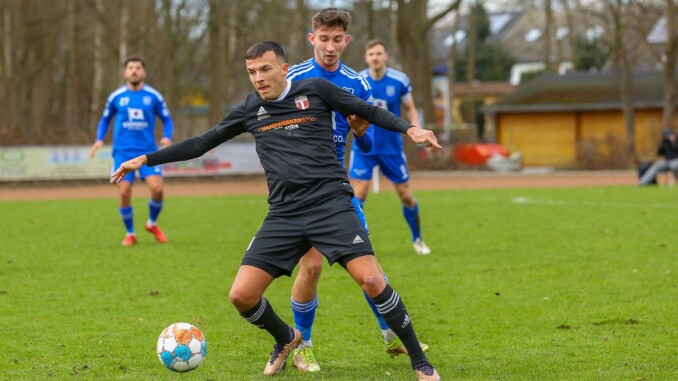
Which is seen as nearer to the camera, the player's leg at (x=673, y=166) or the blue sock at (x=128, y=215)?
the blue sock at (x=128, y=215)

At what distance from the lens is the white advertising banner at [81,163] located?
87.0ft

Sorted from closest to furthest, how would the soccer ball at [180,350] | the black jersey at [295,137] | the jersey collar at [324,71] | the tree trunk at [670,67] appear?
the soccer ball at [180,350], the black jersey at [295,137], the jersey collar at [324,71], the tree trunk at [670,67]

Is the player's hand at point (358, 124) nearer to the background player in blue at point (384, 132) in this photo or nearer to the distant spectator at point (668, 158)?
the background player in blue at point (384, 132)

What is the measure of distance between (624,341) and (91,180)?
22565mm

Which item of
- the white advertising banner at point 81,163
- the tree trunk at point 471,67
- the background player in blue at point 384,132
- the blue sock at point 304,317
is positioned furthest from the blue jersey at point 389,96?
the tree trunk at point 471,67

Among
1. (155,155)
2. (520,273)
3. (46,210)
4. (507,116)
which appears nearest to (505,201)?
(46,210)

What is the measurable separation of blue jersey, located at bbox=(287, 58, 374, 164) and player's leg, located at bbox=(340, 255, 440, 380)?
2.96ft

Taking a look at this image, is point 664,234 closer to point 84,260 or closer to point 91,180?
point 84,260

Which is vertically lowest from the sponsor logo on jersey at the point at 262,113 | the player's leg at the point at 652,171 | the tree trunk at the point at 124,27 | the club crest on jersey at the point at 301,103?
the player's leg at the point at 652,171

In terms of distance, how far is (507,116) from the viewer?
43531mm

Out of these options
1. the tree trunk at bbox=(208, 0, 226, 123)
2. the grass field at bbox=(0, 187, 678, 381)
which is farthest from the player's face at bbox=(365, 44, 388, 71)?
the tree trunk at bbox=(208, 0, 226, 123)

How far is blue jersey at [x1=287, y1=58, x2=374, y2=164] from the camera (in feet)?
20.4

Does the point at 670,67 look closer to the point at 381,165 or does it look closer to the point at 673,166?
the point at 673,166

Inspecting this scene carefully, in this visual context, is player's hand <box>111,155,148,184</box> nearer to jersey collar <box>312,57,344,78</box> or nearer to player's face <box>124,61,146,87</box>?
jersey collar <box>312,57,344,78</box>
